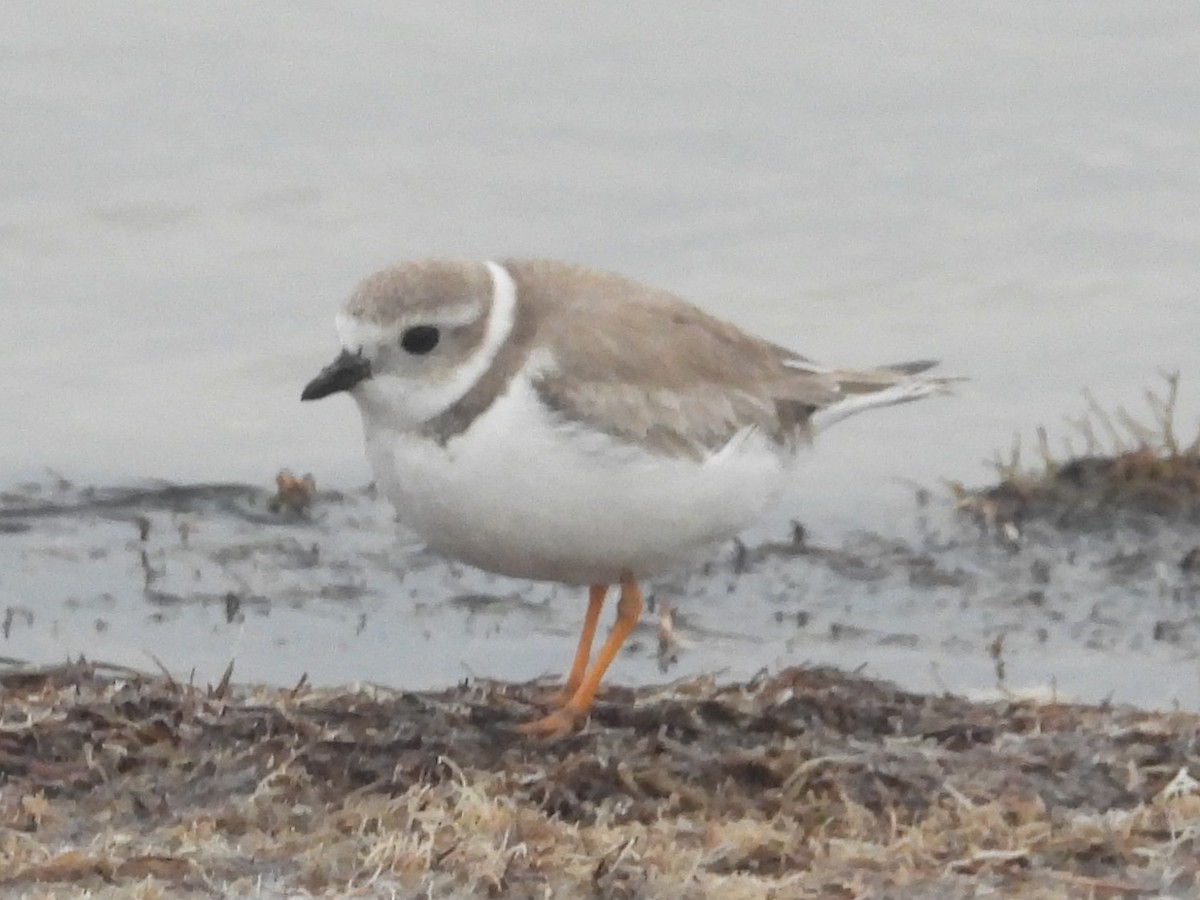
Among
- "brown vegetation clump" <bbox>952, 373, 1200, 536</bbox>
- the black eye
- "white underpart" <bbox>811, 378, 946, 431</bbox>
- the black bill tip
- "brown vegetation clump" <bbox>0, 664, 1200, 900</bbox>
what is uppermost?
the black eye

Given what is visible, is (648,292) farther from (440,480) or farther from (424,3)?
(424,3)

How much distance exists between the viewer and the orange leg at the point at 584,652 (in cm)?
640

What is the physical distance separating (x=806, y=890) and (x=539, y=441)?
1338 millimetres

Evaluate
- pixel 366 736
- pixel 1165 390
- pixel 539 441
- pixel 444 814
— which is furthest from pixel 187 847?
pixel 1165 390

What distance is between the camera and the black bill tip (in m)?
5.88

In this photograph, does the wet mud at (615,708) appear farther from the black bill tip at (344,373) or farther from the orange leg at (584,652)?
the black bill tip at (344,373)

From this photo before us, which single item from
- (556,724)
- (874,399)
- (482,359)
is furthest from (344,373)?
(874,399)

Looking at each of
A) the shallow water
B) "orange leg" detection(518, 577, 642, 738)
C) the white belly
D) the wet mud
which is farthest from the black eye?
the shallow water

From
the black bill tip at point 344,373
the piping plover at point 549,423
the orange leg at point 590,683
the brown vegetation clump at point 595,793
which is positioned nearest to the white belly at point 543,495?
the piping plover at point 549,423

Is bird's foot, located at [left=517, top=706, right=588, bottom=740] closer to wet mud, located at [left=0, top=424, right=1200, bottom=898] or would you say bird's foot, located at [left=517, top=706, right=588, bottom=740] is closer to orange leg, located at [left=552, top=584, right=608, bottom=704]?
wet mud, located at [left=0, top=424, right=1200, bottom=898]

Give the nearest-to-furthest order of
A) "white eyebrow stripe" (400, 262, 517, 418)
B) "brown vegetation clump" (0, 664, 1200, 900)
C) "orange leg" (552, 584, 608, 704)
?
1. "brown vegetation clump" (0, 664, 1200, 900)
2. "white eyebrow stripe" (400, 262, 517, 418)
3. "orange leg" (552, 584, 608, 704)

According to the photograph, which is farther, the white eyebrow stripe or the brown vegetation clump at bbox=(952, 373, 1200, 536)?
the brown vegetation clump at bbox=(952, 373, 1200, 536)

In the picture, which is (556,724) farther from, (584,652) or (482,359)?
(482,359)

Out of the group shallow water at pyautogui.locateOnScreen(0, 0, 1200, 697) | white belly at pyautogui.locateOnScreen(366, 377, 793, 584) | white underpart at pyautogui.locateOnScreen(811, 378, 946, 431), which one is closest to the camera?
white belly at pyautogui.locateOnScreen(366, 377, 793, 584)
